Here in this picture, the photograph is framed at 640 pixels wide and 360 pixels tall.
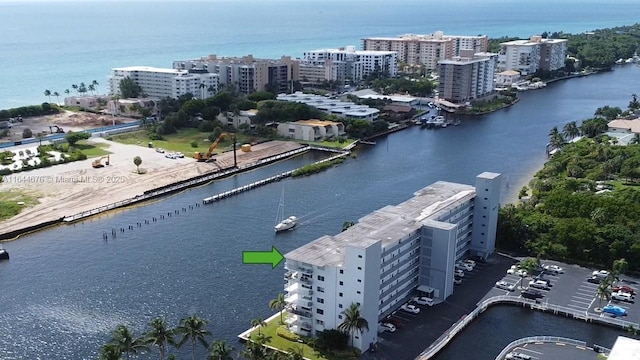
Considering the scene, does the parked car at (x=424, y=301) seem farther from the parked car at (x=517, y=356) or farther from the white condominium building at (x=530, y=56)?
the white condominium building at (x=530, y=56)

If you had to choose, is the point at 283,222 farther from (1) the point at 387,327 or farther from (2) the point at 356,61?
(2) the point at 356,61

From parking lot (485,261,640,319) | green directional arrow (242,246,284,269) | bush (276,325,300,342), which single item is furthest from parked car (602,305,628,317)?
green directional arrow (242,246,284,269)

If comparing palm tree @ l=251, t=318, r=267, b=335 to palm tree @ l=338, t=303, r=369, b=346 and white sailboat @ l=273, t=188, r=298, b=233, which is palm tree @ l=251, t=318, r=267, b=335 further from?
white sailboat @ l=273, t=188, r=298, b=233

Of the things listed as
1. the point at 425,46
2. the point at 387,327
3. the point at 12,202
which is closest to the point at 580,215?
the point at 387,327

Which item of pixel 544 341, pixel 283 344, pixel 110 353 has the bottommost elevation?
pixel 544 341

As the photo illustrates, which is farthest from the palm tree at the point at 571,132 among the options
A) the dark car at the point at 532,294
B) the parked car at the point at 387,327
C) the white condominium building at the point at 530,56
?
the white condominium building at the point at 530,56

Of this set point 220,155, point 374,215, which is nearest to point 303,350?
point 374,215
